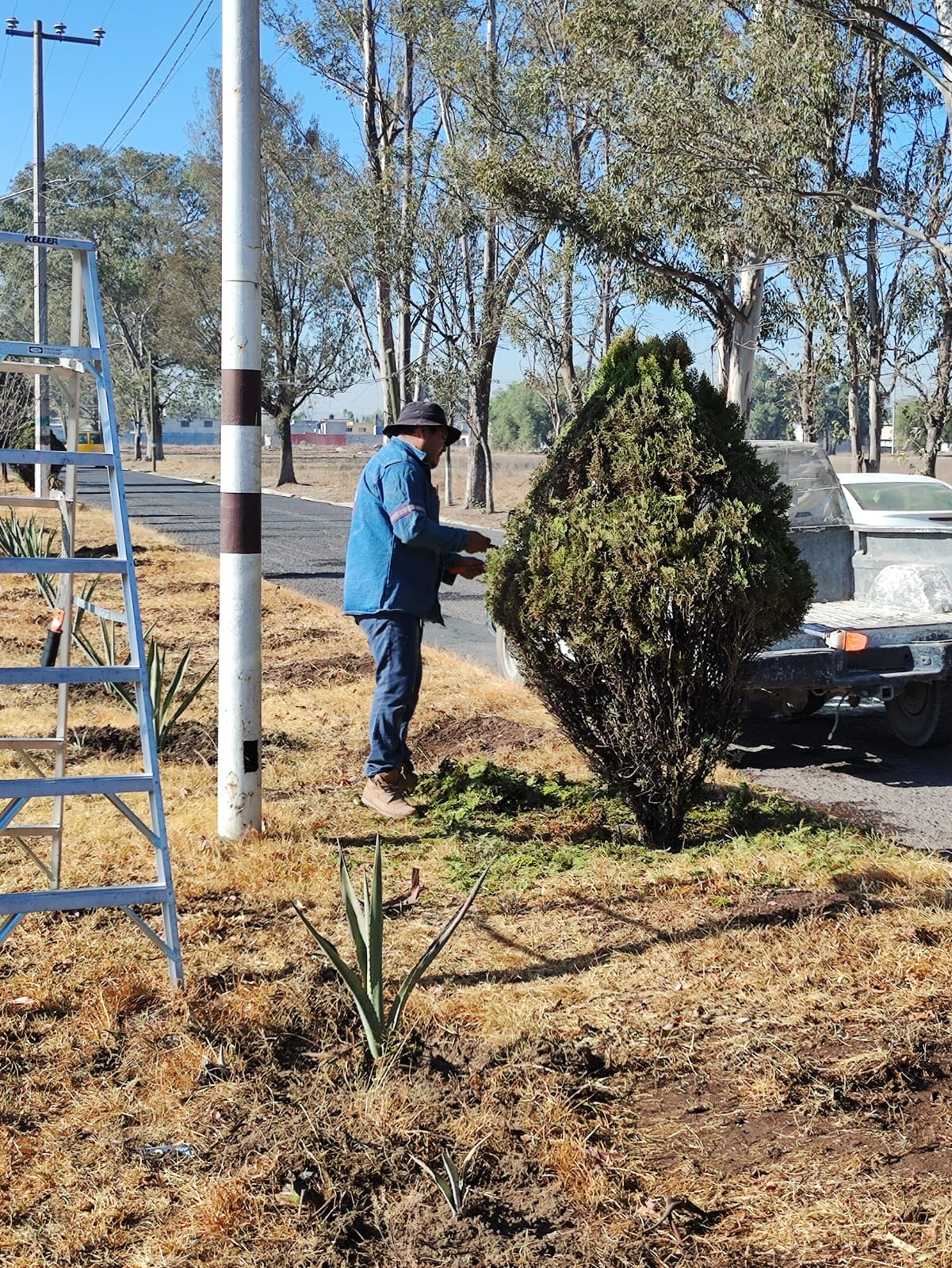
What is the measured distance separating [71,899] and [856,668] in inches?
185

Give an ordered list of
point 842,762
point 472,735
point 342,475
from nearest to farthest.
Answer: point 472,735, point 842,762, point 342,475

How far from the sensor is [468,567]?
18.9ft

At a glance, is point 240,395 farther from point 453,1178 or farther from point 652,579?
point 453,1178

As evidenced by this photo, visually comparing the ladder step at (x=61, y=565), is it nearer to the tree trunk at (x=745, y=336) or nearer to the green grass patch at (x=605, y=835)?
the green grass patch at (x=605, y=835)

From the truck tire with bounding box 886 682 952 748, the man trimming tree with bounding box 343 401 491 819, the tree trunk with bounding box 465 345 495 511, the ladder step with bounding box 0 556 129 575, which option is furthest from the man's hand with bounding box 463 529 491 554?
the tree trunk with bounding box 465 345 495 511

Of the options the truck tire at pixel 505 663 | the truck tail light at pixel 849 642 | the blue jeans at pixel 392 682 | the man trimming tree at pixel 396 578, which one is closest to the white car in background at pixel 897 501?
the truck tail light at pixel 849 642

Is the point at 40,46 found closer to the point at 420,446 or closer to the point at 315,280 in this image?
the point at 315,280

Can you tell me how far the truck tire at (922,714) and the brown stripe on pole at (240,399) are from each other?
163 inches

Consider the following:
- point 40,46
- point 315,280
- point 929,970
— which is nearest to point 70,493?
point 929,970

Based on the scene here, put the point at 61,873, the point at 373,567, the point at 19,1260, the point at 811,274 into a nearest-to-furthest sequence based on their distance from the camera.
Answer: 1. the point at 19,1260
2. the point at 61,873
3. the point at 373,567
4. the point at 811,274

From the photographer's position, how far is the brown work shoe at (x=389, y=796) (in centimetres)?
564

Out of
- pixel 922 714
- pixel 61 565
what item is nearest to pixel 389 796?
pixel 61 565

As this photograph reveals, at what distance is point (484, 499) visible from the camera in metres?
36.9

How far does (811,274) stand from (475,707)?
639 inches
